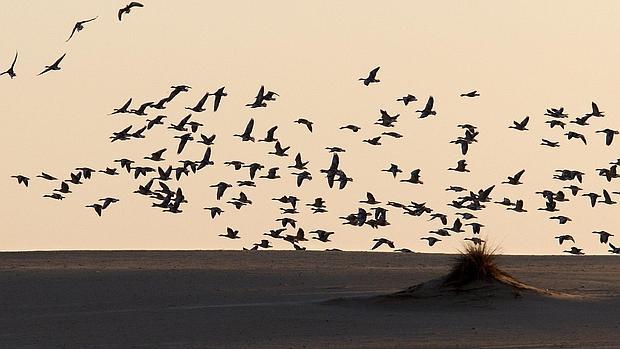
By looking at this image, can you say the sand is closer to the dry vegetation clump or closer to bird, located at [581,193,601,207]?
the dry vegetation clump

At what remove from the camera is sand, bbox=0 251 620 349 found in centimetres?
3622

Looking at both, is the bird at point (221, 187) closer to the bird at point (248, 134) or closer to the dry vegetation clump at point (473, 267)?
the bird at point (248, 134)

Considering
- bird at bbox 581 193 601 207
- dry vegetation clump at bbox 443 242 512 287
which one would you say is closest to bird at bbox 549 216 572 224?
bird at bbox 581 193 601 207

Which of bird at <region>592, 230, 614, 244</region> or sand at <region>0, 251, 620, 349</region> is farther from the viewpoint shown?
bird at <region>592, 230, 614, 244</region>

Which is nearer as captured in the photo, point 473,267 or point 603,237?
point 473,267

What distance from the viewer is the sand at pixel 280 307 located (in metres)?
36.2

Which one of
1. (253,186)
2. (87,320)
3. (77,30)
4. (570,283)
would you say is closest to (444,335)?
(87,320)

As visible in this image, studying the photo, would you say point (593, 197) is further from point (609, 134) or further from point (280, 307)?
point (280, 307)

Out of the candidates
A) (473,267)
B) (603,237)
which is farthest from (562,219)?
(473,267)

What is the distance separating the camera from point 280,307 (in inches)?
1597

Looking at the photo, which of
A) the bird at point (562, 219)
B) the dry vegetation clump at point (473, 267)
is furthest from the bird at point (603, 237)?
the dry vegetation clump at point (473, 267)

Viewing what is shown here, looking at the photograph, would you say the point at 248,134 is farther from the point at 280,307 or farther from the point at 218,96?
the point at 280,307

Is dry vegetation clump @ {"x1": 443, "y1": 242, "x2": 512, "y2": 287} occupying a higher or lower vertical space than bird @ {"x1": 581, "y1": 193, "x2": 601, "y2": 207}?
lower

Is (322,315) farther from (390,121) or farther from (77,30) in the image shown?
(390,121)
